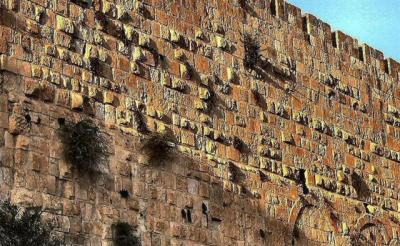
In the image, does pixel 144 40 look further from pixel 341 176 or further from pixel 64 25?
pixel 341 176

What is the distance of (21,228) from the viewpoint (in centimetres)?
834

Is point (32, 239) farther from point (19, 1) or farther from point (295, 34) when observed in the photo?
point (295, 34)

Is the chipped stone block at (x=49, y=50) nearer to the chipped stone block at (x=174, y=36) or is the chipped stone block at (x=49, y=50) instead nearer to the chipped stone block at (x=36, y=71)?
the chipped stone block at (x=36, y=71)

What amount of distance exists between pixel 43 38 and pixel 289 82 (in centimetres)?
398

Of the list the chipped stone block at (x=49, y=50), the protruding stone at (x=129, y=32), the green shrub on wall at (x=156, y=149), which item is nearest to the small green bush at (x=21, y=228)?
the chipped stone block at (x=49, y=50)

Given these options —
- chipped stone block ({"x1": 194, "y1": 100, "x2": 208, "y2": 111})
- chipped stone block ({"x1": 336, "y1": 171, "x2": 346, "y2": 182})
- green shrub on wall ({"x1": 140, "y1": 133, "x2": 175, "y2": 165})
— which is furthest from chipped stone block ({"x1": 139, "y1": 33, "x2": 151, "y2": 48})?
chipped stone block ({"x1": 336, "y1": 171, "x2": 346, "y2": 182})

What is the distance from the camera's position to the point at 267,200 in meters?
11.5

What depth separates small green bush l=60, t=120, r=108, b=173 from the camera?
937 centimetres

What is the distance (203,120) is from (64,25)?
2011 mm

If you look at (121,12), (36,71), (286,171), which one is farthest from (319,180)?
(36,71)

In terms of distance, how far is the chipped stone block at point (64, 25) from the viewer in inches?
383

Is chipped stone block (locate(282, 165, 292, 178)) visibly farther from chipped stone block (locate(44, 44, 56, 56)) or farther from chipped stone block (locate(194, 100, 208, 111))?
chipped stone block (locate(44, 44, 56, 56))

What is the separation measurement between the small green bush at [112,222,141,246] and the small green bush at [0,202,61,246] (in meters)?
1.07


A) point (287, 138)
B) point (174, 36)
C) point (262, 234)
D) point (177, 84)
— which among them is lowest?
point (262, 234)
